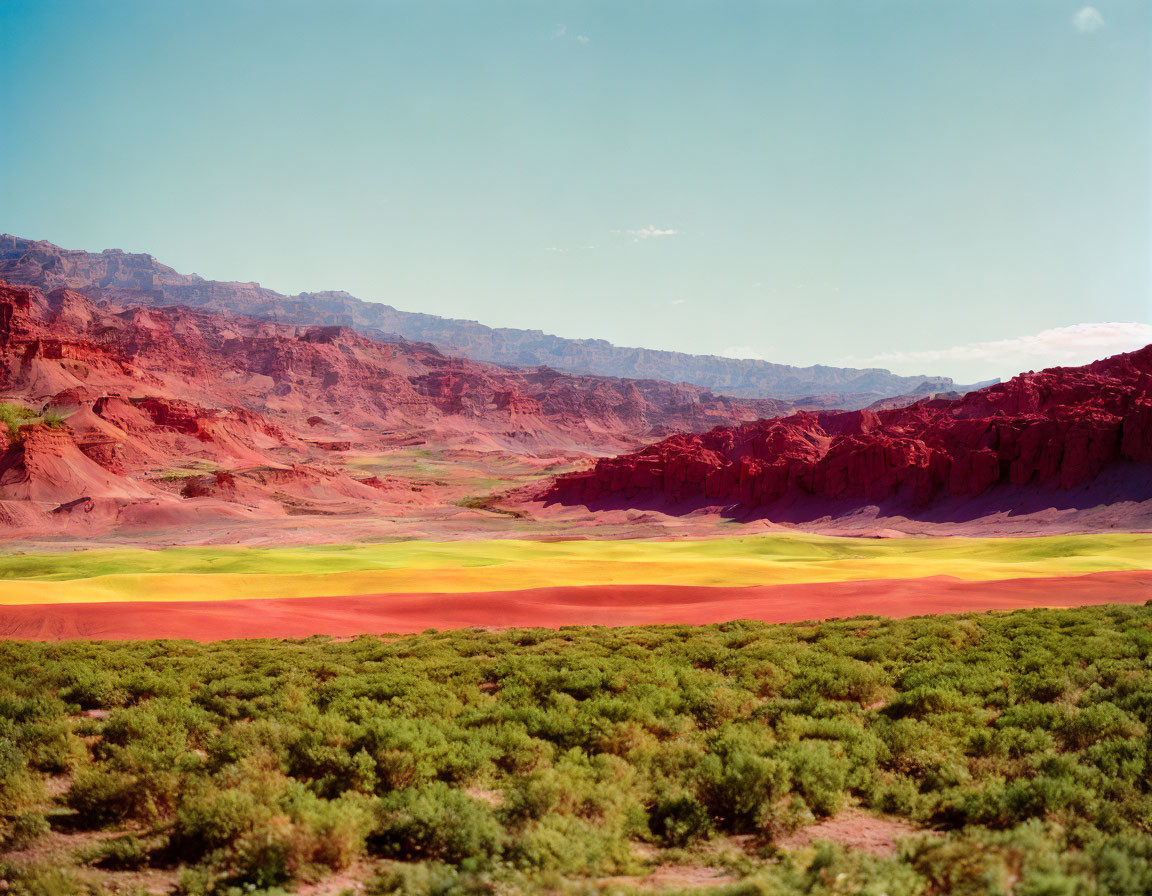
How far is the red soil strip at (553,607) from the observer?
18125 millimetres

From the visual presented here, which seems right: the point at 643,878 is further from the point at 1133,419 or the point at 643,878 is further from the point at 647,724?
the point at 1133,419

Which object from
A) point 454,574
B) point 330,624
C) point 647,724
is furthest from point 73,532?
point 647,724

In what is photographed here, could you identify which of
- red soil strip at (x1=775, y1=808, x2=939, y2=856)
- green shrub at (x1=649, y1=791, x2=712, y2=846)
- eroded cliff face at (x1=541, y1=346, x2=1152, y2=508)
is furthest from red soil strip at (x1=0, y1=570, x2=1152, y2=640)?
eroded cliff face at (x1=541, y1=346, x2=1152, y2=508)

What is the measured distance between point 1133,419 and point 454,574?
6369cm

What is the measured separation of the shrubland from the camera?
6.02 meters

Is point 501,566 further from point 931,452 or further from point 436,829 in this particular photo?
point 931,452

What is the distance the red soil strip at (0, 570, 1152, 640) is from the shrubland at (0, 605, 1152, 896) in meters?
5.61

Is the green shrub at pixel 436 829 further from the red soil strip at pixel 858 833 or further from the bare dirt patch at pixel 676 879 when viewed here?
Answer: the red soil strip at pixel 858 833

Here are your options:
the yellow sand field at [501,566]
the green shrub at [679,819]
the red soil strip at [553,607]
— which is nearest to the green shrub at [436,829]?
the green shrub at [679,819]

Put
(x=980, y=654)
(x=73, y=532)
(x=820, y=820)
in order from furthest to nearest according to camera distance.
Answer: (x=73, y=532), (x=980, y=654), (x=820, y=820)

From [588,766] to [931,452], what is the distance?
239ft

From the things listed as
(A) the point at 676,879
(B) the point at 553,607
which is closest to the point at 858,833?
(A) the point at 676,879

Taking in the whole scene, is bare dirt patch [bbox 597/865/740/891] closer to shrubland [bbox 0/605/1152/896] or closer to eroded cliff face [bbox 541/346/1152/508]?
shrubland [bbox 0/605/1152/896]

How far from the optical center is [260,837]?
6312mm
